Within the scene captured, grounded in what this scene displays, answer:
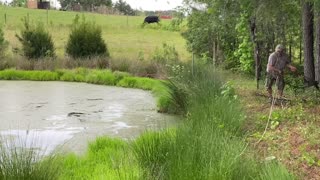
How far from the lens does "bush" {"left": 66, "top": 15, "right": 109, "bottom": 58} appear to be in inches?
727

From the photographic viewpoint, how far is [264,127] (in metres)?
6.26

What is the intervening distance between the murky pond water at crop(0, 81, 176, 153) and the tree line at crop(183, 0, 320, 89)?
2.24 meters

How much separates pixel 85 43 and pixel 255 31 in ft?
26.5

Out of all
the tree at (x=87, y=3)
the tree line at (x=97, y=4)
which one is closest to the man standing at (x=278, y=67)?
the tree line at (x=97, y=4)

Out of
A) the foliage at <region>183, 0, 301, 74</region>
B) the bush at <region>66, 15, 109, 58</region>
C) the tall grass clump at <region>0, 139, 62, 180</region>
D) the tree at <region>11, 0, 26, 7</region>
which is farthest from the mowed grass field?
the tall grass clump at <region>0, 139, 62, 180</region>

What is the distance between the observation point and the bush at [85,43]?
18.5 m

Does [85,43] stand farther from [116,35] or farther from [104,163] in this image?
[104,163]

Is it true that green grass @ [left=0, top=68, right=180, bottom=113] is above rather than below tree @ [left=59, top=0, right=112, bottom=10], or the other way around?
below

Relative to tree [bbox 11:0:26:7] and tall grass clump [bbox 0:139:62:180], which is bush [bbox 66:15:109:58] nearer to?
tall grass clump [bbox 0:139:62:180]

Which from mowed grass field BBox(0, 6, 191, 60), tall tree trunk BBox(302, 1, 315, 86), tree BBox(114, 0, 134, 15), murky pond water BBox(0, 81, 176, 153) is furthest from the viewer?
tree BBox(114, 0, 134, 15)

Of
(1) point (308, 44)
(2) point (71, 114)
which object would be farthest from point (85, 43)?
(1) point (308, 44)

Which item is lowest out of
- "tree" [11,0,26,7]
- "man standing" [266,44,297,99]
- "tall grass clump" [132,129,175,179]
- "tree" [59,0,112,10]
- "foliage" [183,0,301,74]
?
"tall grass clump" [132,129,175,179]

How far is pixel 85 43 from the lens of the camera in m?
18.4

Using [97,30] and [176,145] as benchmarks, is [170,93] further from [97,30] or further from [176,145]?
[97,30]
